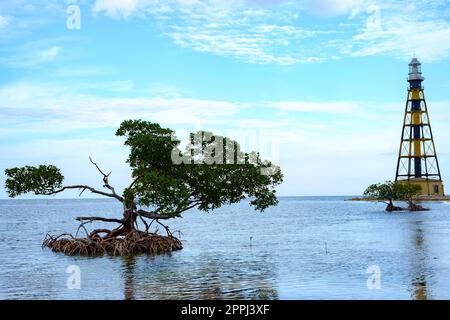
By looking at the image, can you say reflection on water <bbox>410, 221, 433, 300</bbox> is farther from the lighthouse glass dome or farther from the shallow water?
the lighthouse glass dome

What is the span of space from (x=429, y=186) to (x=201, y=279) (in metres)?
133

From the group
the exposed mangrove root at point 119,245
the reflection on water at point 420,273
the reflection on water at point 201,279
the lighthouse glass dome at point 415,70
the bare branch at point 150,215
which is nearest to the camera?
the reflection on water at point 420,273

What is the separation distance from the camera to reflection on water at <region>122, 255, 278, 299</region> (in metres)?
25.2

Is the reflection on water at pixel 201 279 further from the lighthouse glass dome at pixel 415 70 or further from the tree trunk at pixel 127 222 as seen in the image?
the lighthouse glass dome at pixel 415 70

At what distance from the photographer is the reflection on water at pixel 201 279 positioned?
25.2 metres

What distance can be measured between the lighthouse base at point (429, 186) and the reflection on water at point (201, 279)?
11583cm

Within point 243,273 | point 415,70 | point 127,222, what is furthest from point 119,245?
point 415,70

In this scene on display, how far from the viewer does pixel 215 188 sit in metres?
41.6

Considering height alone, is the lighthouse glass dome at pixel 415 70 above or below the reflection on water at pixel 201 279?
above

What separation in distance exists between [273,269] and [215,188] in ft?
31.8

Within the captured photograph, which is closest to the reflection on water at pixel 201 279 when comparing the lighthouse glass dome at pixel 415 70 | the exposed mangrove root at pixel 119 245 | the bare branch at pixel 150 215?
the exposed mangrove root at pixel 119 245

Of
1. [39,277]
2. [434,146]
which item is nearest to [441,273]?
[39,277]

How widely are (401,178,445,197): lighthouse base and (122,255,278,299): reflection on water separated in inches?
4560

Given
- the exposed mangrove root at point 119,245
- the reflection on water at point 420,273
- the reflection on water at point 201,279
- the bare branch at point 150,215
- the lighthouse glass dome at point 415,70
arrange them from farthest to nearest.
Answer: the lighthouse glass dome at point 415,70, the bare branch at point 150,215, the exposed mangrove root at point 119,245, the reflection on water at point 201,279, the reflection on water at point 420,273
